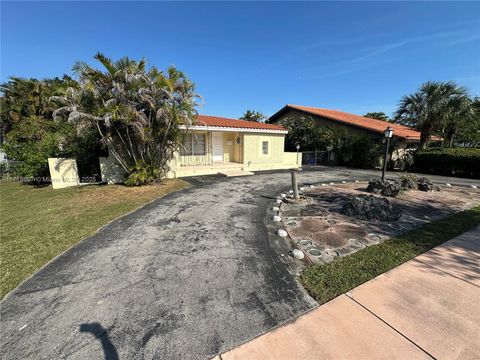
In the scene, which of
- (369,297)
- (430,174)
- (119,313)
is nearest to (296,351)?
(369,297)

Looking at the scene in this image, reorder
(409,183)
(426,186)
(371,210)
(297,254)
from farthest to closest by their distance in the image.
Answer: (409,183) → (426,186) → (371,210) → (297,254)

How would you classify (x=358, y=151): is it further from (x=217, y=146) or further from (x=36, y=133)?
(x=36, y=133)

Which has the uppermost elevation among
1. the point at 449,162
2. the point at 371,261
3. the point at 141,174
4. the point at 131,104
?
the point at 131,104

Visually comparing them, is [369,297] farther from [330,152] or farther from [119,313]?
[330,152]

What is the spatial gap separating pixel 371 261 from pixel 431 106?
15.8 meters

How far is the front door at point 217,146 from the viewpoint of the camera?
49.2 feet

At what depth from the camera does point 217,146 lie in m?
15.3

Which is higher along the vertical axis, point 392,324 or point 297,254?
point 297,254

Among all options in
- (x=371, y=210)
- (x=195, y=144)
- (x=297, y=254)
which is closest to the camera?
(x=297, y=254)

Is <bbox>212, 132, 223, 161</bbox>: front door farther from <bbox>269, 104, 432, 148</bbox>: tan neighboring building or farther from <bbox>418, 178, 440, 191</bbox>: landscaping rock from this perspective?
<bbox>418, 178, 440, 191</bbox>: landscaping rock

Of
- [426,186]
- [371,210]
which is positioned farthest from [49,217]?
[426,186]

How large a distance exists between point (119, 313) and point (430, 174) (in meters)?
18.6

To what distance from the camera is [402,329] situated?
2.25m

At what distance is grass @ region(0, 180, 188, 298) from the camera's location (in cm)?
372
